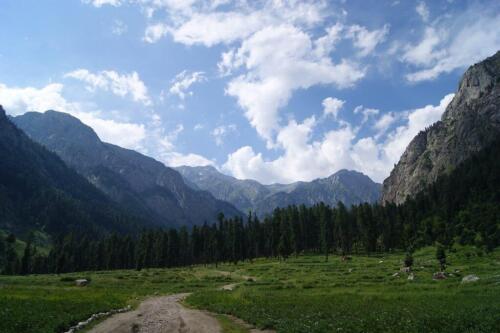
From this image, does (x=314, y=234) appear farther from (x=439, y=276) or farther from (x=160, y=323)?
(x=160, y=323)

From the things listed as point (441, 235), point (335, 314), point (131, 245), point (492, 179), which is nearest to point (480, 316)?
point (335, 314)

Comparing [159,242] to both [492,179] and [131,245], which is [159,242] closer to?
[131,245]

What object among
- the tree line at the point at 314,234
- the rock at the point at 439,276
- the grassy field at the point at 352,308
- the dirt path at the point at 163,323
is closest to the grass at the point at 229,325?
the grassy field at the point at 352,308

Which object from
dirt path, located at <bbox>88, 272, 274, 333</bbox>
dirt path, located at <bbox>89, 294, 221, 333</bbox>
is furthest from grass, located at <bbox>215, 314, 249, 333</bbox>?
dirt path, located at <bbox>89, 294, 221, 333</bbox>

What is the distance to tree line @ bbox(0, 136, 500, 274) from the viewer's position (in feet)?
443

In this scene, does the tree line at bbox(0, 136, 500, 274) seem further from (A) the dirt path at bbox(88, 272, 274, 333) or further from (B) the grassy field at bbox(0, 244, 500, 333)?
(A) the dirt path at bbox(88, 272, 274, 333)

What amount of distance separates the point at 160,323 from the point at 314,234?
12881 cm

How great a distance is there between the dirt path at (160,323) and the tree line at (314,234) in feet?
301

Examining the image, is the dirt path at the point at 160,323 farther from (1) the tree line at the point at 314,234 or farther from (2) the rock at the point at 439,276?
(1) the tree line at the point at 314,234

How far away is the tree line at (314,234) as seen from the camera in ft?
443

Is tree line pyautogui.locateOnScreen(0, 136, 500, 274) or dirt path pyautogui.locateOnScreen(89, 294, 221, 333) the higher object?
tree line pyautogui.locateOnScreen(0, 136, 500, 274)

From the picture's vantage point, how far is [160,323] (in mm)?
30922

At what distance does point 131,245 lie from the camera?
168 metres

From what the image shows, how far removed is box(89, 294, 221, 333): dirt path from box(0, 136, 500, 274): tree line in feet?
301
